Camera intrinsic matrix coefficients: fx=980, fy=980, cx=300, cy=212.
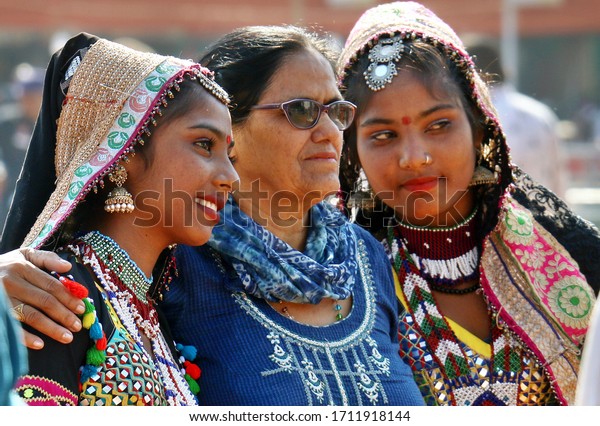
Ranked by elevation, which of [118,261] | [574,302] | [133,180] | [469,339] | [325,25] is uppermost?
[325,25]

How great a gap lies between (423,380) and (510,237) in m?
0.71

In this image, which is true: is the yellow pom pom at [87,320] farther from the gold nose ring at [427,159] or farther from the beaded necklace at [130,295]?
the gold nose ring at [427,159]

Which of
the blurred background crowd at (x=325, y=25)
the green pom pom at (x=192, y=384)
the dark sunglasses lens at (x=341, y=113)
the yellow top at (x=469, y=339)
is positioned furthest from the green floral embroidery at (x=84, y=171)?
the blurred background crowd at (x=325, y=25)

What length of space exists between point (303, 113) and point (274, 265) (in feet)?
1.76

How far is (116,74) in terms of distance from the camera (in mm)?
2877

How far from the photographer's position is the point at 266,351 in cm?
310

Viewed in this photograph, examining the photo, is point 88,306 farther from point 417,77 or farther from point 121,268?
point 417,77

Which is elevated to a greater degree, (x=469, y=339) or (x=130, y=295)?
(x=130, y=295)

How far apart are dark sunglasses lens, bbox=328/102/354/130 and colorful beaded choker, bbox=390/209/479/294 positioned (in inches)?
23.7

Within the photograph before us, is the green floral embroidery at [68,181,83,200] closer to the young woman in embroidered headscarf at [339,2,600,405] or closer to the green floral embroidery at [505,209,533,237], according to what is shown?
the young woman in embroidered headscarf at [339,2,600,405]

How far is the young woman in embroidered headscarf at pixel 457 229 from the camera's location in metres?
3.65

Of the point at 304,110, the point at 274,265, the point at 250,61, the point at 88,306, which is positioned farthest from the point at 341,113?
the point at 88,306

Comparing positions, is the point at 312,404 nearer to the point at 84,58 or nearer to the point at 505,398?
the point at 505,398

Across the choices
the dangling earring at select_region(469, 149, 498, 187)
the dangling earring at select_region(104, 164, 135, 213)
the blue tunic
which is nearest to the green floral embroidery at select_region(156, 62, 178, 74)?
the dangling earring at select_region(104, 164, 135, 213)
